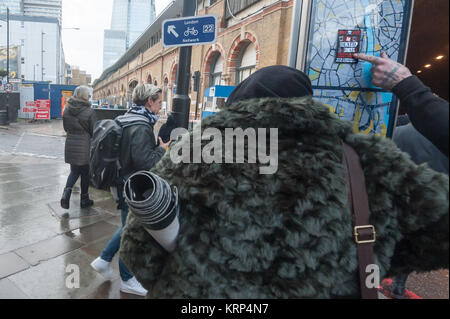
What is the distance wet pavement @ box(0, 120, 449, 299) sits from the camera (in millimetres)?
2572

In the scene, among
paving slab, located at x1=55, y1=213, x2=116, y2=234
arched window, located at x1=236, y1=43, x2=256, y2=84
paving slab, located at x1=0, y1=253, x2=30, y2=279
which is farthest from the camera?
arched window, located at x1=236, y1=43, x2=256, y2=84

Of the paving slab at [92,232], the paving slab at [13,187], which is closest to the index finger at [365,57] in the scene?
the paving slab at [92,232]

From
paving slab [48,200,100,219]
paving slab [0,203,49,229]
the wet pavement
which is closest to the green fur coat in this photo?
the wet pavement

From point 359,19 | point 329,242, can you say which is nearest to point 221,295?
point 329,242

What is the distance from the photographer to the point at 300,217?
0.98m

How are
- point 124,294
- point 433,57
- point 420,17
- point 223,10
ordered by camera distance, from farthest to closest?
1. point 223,10
2. point 124,294
3. point 420,17
4. point 433,57

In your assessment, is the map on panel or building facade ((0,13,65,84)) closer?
the map on panel

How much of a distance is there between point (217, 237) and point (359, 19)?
170 cm

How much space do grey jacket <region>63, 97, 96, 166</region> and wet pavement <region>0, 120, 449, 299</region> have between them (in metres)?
0.85

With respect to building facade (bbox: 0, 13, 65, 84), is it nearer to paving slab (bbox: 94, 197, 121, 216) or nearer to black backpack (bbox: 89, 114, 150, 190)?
paving slab (bbox: 94, 197, 121, 216)

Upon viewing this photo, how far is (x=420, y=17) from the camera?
177cm

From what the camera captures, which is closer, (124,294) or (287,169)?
(287,169)

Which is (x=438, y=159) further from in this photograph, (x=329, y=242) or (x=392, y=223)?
(x=329, y=242)
